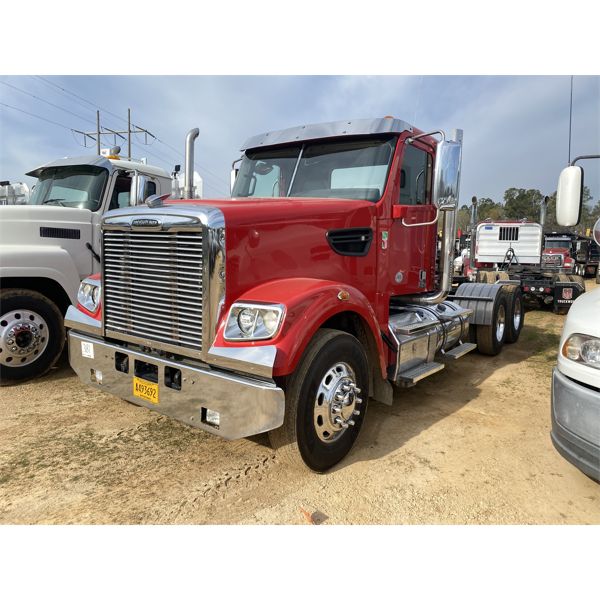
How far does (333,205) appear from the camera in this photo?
3598 mm

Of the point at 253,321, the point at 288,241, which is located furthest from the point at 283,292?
the point at 288,241

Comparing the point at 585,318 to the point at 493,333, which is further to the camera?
the point at 493,333

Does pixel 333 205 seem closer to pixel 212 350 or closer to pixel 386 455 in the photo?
pixel 212 350

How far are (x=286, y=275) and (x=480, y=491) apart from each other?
194cm

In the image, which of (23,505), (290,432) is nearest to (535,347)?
(290,432)

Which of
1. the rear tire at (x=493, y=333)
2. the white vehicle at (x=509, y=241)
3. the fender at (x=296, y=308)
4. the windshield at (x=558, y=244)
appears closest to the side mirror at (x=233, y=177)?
the fender at (x=296, y=308)

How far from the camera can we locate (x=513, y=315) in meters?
7.41

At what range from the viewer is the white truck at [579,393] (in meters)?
2.52

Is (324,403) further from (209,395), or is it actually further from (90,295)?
(90,295)

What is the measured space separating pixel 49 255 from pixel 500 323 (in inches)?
243

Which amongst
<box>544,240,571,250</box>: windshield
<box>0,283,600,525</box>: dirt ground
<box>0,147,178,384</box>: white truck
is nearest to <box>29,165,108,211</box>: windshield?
<box>0,147,178,384</box>: white truck

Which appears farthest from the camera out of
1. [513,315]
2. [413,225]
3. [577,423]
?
[513,315]

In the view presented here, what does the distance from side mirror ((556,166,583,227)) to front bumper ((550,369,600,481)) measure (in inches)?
51.6

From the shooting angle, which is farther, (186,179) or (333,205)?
(186,179)
